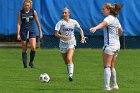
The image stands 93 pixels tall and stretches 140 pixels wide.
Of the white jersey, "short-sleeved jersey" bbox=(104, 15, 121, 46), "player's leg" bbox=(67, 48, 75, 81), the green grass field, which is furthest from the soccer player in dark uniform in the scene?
"short-sleeved jersey" bbox=(104, 15, 121, 46)

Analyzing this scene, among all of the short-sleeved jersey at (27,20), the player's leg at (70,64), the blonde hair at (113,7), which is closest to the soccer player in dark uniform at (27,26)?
the short-sleeved jersey at (27,20)

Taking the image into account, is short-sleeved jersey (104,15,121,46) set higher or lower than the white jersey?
higher

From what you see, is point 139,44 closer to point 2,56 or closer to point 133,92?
point 2,56

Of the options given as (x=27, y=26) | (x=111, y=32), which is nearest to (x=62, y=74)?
(x=27, y=26)

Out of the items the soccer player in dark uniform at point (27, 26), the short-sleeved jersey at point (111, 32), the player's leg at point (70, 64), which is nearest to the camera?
the short-sleeved jersey at point (111, 32)

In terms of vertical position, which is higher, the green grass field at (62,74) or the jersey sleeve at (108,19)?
the jersey sleeve at (108,19)

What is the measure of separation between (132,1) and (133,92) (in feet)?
45.6

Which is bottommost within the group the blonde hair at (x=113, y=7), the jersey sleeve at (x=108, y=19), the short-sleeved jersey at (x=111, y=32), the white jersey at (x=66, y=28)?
the white jersey at (x=66, y=28)

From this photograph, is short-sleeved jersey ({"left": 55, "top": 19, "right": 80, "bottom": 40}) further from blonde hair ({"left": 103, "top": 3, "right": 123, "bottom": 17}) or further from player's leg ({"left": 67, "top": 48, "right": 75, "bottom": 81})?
blonde hair ({"left": 103, "top": 3, "right": 123, "bottom": 17})

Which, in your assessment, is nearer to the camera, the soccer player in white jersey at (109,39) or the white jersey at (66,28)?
the soccer player in white jersey at (109,39)

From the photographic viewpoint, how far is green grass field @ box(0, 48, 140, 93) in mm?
11516

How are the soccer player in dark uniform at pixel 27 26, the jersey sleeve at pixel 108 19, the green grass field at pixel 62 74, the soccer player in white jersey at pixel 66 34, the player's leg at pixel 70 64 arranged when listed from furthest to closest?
the soccer player in dark uniform at pixel 27 26 → the soccer player in white jersey at pixel 66 34 → the player's leg at pixel 70 64 → the green grass field at pixel 62 74 → the jersey sleeve at pixel 108 19

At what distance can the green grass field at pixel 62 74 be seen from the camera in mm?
11516

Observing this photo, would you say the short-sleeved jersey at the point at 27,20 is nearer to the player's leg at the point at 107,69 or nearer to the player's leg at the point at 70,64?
the player's leg at the point at 70,64
